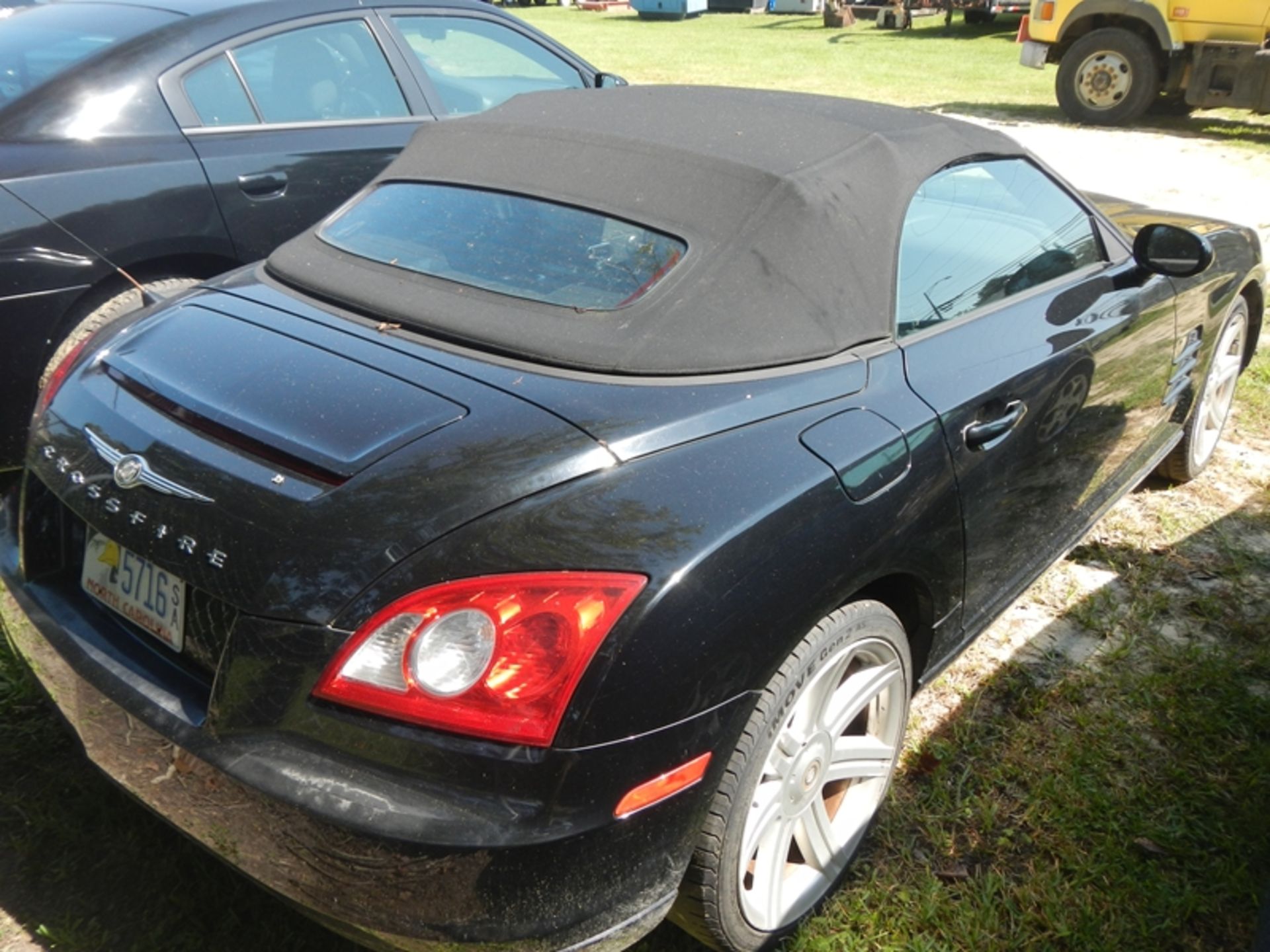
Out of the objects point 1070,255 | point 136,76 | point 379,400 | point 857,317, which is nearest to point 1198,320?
point 1070,255

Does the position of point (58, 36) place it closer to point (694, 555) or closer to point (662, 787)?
point (694, 555)

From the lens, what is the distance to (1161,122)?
1248 cm

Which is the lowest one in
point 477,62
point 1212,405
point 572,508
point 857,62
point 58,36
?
point 857,62

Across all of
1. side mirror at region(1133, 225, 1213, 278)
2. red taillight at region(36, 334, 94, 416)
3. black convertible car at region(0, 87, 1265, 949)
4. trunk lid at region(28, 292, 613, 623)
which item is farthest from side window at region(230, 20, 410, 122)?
side mirror at region(1133, 225, 1213, 278)

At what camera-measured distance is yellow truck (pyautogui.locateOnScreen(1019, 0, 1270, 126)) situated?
10742 millimetres

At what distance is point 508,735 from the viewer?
5.61 ft

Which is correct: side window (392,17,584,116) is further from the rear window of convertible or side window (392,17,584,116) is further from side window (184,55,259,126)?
the rear window of convertible

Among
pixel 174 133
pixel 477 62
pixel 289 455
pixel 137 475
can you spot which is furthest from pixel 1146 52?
pixel 137 475

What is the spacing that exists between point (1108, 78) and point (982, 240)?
1046 cm

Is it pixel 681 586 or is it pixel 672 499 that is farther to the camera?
pixel 672 499

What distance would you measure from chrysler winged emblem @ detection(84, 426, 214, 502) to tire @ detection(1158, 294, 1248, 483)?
11.1 feet

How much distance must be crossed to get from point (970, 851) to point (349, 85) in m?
3.65

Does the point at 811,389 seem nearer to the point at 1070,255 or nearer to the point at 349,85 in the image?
the point at 1070,255

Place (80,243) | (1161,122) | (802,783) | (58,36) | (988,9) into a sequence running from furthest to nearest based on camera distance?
(988,9) < (1161,122) < (58,36) < (80,243) < (802,783)
